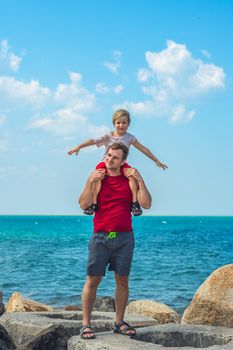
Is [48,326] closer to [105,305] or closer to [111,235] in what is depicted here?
[111,235]

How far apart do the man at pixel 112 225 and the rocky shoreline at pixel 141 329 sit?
32cm

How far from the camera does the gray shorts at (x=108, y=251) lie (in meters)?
6.91

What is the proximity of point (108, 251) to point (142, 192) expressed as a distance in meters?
0.68

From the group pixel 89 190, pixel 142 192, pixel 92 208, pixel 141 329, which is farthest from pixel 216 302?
pixel 89 190

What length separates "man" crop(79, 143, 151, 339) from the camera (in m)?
6.92

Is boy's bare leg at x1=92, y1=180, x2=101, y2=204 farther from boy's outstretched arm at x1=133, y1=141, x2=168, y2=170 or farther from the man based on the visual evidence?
boy's outstretched arm at x1=133, y1=141, x2=168, y2=170

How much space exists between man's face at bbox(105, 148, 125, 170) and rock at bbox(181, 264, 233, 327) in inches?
104

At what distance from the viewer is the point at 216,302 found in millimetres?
8820

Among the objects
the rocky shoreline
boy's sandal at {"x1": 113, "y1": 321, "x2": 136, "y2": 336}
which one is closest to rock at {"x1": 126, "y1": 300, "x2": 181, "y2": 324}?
the rocky shoreline

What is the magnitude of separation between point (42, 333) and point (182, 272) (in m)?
21.3

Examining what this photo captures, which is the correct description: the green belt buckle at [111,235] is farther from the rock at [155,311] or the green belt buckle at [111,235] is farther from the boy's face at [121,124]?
the rock at [155,311]

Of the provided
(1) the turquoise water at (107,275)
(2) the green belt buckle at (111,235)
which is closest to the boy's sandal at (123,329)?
(2) the green belt buckle at (111,235)

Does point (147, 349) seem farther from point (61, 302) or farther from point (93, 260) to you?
point (61, 302)

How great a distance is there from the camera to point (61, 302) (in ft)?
58.1
